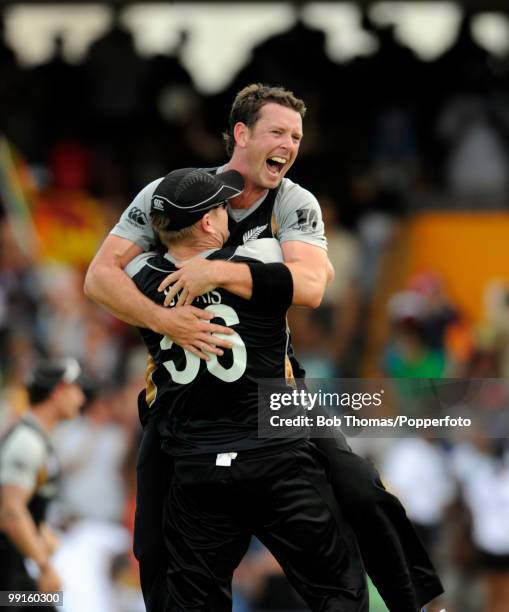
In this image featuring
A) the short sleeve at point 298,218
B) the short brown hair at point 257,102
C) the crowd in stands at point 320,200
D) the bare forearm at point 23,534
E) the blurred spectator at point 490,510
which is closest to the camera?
the short sleeve at point 298,218

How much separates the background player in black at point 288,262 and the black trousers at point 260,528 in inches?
3.6

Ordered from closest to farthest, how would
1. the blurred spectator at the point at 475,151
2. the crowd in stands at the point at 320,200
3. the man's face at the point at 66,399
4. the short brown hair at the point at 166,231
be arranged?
1. the short brown hair at the point at 166,231
2. the man's face at the point at 66,399
3. the crowd in stands at the point at 320,200
4. the blurred spectator at the point at 475,151

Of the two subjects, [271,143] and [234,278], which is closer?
[234,278]

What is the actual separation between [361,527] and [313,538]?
222 millimetres

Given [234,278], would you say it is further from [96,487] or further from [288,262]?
[96,487]

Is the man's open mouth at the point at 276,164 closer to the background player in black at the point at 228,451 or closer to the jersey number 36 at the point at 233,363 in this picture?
the background player in black at the point at 228,451

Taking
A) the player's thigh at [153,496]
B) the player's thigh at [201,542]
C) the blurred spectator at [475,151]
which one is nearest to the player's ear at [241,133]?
the player's thigh at [153,496]

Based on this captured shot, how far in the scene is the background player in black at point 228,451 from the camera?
16.9ft

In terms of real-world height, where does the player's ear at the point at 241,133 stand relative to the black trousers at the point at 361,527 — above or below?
above

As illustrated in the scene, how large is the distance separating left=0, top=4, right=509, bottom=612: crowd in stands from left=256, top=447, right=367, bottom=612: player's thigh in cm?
419

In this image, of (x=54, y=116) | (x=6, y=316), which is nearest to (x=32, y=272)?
(x=6, y=316)

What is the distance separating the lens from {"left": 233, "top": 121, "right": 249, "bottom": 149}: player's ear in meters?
5.44

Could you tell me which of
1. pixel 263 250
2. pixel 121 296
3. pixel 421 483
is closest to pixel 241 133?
pixel 263 250

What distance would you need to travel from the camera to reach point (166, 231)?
523 cm
